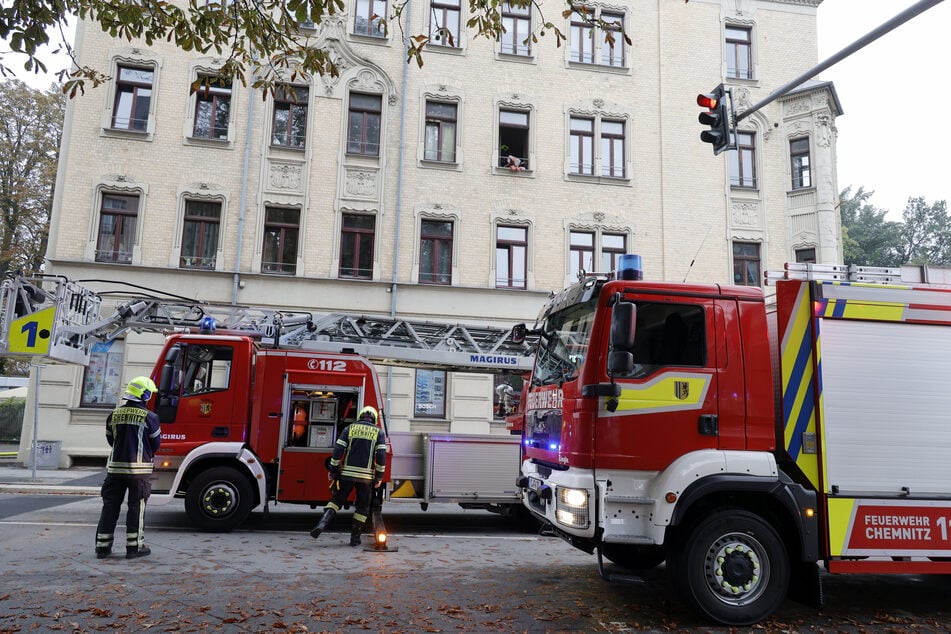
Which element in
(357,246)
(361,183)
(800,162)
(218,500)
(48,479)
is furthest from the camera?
(800,162)

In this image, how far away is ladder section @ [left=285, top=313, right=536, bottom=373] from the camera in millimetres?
10516

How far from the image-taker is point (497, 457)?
977 centimetres

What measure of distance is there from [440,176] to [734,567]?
50.2ft

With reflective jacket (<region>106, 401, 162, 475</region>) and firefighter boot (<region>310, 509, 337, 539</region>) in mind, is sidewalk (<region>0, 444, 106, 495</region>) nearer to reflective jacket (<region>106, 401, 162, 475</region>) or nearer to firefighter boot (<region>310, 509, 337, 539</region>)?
reflective jacket (<region>106, 401, 162, 475</region>)

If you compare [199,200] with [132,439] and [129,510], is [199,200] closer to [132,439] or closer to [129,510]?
[132,439]

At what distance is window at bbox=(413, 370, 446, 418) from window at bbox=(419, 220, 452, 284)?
267cm

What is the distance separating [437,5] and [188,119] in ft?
25.8

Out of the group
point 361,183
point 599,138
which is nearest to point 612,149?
point 599,138

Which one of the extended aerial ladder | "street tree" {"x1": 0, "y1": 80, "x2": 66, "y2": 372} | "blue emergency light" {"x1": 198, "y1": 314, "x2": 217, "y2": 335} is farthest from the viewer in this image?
"street tree" {"x1": 0, "y1": 80, "x2": 66, "y2": 372}

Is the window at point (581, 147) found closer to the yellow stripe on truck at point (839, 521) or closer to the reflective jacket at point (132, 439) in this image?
the reflective jacket at point (132, 439)

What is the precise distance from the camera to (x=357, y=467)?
8492mm

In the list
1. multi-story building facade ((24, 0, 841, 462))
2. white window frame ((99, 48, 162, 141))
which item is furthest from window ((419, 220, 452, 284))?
white window frame ((99, 48, 162, 141))

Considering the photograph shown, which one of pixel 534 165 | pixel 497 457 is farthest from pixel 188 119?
pixel 497 457

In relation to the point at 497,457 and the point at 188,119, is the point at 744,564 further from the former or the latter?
the point at 188,119
